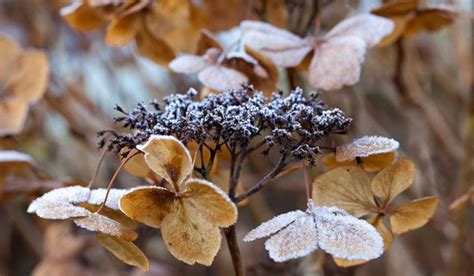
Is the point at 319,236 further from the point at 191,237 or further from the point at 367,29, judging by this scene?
the point at 367,29

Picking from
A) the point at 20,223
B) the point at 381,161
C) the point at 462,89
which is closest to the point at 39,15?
the point at 20,223

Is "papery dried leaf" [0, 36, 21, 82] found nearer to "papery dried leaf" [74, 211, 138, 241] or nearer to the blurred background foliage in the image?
the blurred background foliage

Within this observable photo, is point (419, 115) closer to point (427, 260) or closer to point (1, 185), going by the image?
point (427, 260)

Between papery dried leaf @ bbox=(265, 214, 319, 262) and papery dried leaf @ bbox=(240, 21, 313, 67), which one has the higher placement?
papery dried leaf @ bbox=(240, 21, 313, 67)

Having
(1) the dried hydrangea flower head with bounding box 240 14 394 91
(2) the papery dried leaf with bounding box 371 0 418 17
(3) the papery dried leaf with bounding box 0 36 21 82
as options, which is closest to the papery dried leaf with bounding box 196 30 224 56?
(1) the dried hydrangea flower head with bounding box 240 14 394 91

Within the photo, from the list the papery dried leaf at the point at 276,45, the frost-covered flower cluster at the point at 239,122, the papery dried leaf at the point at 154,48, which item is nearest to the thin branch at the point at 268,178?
the frost-covered flower cluster at the point at 239,122

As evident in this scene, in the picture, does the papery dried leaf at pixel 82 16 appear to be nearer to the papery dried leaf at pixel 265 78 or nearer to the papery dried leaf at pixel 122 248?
the papery dried leaf at pixel 265 78
